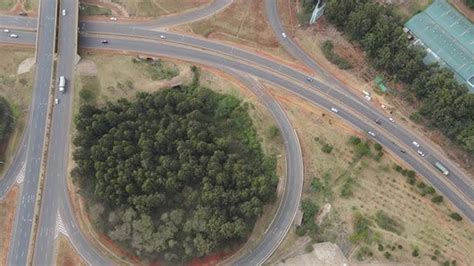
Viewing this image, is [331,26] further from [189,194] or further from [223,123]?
[189,194]

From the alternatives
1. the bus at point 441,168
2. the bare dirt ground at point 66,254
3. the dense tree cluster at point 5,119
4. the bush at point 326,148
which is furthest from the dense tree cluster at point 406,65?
the bare dirt ground at point 66,254

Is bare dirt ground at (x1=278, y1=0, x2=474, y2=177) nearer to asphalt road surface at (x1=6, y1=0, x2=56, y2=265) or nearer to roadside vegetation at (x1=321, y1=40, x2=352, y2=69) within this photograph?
roadside vegetation at (x1=321, y1=40, x2=352, y2=69)

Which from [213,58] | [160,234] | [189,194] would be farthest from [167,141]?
[213,58]

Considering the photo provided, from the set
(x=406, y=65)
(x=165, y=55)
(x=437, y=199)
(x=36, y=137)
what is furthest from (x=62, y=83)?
(x=437, y=199)

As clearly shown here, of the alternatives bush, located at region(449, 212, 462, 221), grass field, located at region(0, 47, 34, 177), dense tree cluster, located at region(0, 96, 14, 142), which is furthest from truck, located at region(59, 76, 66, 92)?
bush, located at region(449, 212, 462, 221)

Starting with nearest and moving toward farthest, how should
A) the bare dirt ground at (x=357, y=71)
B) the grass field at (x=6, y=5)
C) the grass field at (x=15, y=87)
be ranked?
the bare dirt ground at (x=357, y=71)
the grass field at (x=15, y=87)
the grass field at (x=6, y=5)

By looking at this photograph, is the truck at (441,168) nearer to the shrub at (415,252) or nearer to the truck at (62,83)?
the shrub at (415,252)
